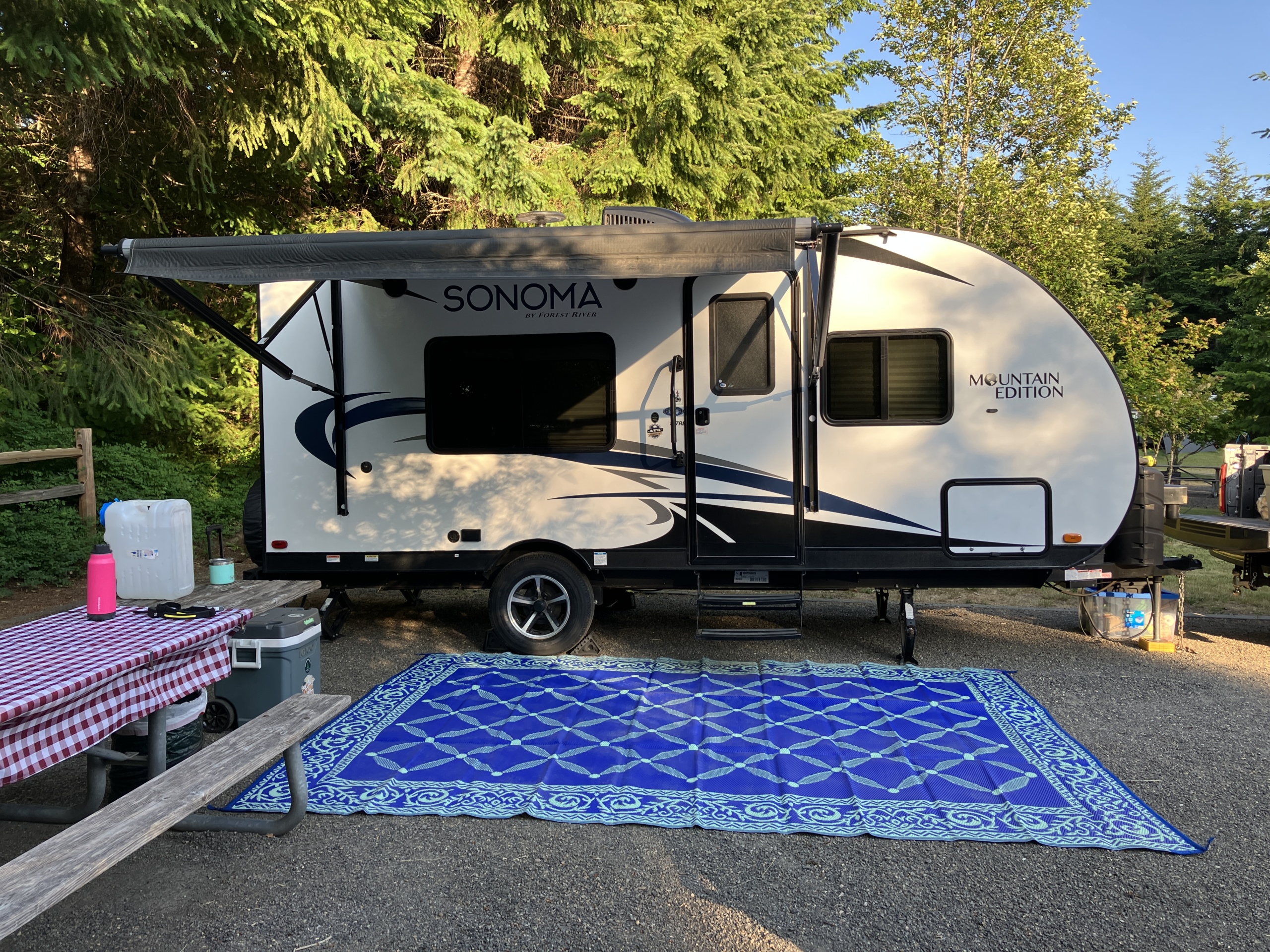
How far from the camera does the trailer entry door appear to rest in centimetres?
583

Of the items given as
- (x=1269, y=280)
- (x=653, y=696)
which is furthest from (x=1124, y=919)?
(x=1269, y=280)

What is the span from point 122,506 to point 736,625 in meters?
4.75

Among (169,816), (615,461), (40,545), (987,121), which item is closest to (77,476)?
(40,545)

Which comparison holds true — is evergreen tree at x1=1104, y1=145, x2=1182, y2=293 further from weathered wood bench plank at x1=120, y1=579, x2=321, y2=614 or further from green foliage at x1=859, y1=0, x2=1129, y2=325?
weathered wood bench plank at x1=120, y1=579, x2=321, y2=614

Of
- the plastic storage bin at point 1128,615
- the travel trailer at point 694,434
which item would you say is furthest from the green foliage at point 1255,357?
the travel trailer at point 694,434

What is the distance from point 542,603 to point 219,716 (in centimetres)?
220

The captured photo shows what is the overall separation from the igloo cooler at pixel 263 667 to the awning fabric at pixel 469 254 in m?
1.86

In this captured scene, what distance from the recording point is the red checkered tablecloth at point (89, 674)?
7.96 ft

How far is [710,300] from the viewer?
5.89m

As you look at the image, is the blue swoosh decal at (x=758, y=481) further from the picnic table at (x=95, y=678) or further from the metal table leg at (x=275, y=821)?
the metal table leg at (x=275, y=821)

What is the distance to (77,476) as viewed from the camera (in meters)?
8.97

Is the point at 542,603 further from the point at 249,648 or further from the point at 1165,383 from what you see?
the point at 1165,383

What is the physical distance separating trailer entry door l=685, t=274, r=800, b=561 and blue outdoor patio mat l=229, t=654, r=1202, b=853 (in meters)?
0.94

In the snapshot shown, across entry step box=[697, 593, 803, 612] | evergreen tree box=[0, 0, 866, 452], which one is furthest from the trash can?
evergreen tree box=[0, 0, 866, 452]
